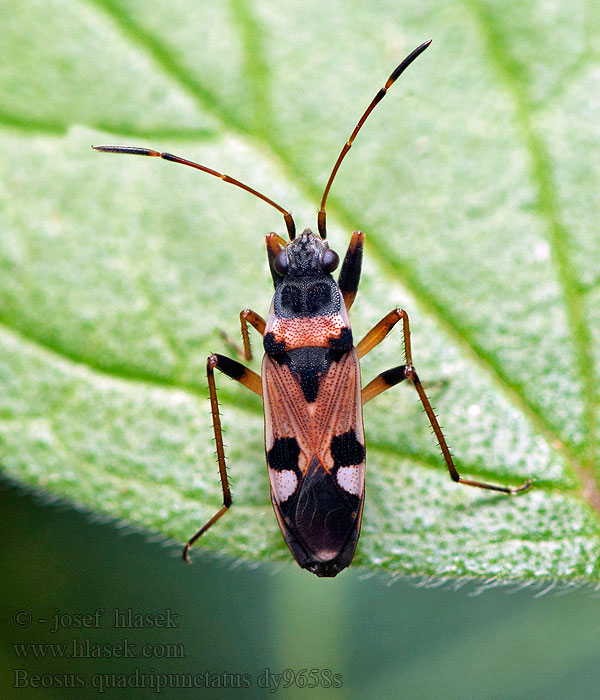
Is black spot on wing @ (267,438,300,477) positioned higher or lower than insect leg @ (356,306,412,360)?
lower

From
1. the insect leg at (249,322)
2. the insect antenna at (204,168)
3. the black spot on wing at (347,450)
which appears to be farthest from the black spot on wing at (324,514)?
the insect antenna at (204,168)

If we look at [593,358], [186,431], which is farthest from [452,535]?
[186,431]

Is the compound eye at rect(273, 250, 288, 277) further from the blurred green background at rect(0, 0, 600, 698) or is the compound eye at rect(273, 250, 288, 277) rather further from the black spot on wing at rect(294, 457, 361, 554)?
the black spot on wing at rect(294, 457, 361, 554)

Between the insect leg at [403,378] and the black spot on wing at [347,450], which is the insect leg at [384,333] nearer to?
the insect leg at [403,378]

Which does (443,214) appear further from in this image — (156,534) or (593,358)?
(156,534)

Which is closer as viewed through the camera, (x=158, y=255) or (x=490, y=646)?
(x=490, y=646)

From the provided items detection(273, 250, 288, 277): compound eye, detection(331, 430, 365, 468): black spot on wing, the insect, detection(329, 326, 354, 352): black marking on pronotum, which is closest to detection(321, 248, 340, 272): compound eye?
the insect
